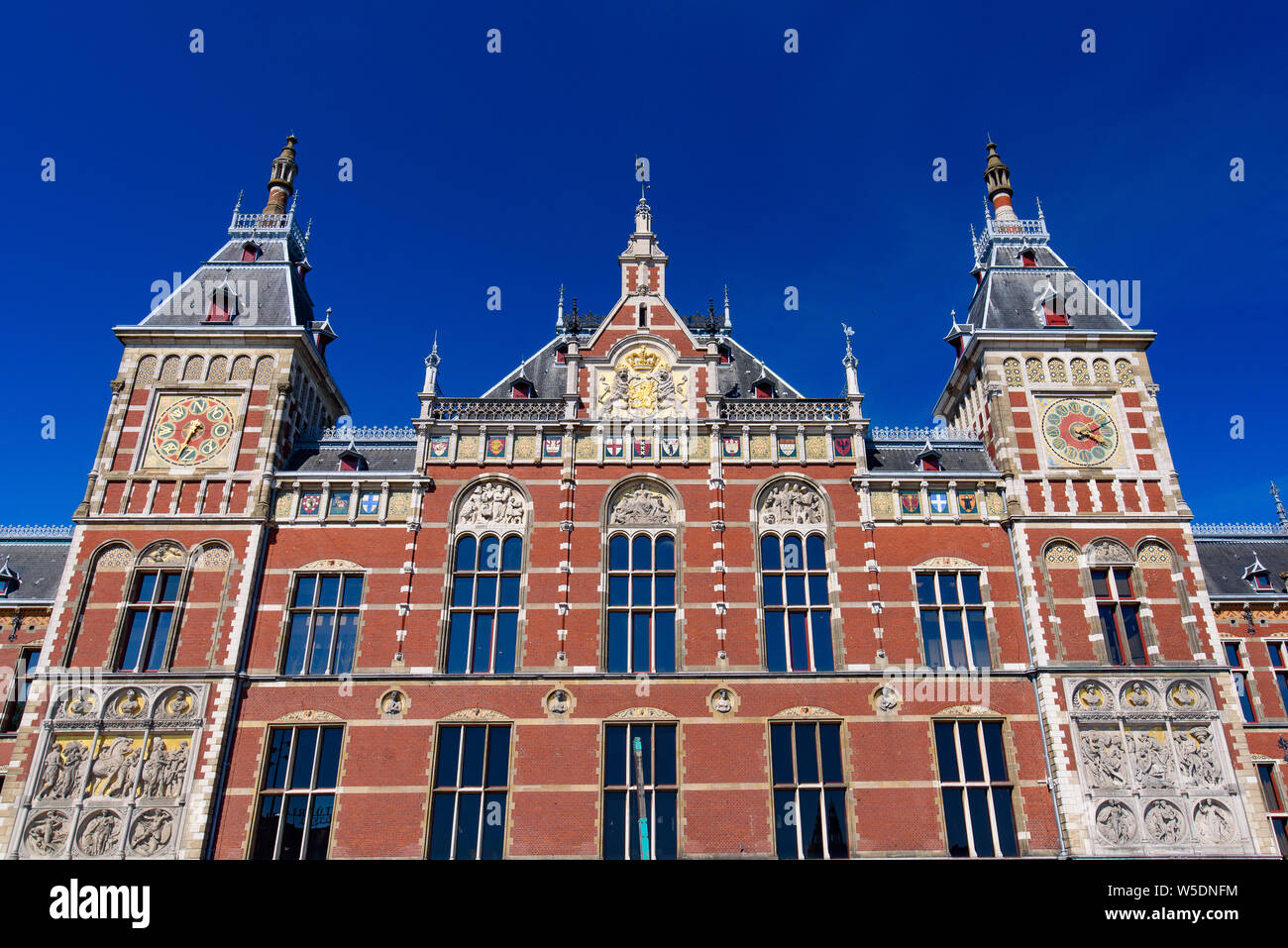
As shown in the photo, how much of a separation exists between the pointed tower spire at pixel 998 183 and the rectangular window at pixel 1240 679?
17.7 meters

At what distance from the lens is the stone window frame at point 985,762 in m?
21.4

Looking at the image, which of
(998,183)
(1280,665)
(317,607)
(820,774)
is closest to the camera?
(820,774)

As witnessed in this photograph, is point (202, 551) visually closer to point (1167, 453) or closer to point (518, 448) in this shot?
point (518, 448)

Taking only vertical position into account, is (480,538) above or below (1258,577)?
below

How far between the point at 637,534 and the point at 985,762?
11116 mm

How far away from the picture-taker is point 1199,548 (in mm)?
31578

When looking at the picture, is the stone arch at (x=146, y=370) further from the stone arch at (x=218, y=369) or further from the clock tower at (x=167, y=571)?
the stone arch at (x=218, y=369)

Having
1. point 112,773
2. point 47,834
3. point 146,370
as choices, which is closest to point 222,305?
point 146,370

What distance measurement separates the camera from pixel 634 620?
24.1 m

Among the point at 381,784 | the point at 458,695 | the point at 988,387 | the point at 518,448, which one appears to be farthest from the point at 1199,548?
the point at 381,784

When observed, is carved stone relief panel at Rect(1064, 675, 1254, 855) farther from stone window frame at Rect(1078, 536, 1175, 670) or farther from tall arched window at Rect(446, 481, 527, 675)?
tall arched window at Rect(446, 481, 527, 675)

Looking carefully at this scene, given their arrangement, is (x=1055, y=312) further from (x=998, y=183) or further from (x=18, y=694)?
(x=18, y=694)

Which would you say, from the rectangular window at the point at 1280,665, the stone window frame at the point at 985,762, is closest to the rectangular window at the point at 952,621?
the stone window frame at the point at 985,762
